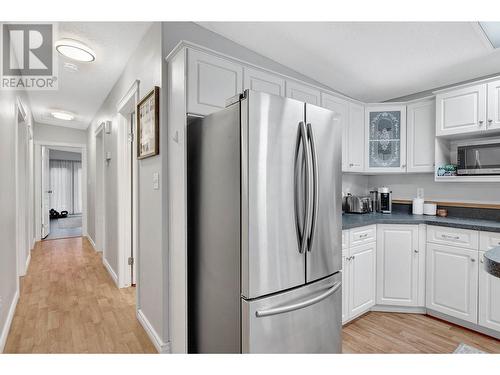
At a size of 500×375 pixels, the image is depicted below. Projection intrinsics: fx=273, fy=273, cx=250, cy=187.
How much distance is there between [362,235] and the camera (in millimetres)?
2467

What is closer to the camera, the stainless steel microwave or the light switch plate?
the light switch plate

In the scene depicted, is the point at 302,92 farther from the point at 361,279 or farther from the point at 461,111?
the point at 361,279

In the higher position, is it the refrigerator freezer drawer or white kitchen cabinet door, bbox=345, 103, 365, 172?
white kitchen cabinet door, bbox=345, 103, 365, 172

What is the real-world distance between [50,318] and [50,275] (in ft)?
4.59

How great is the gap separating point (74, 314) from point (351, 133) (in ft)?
11.1

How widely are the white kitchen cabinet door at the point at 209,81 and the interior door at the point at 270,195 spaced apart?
522 mm

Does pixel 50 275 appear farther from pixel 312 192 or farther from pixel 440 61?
pixel 440 61

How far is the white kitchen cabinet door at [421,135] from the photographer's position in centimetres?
288

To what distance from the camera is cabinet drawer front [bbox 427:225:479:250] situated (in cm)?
226

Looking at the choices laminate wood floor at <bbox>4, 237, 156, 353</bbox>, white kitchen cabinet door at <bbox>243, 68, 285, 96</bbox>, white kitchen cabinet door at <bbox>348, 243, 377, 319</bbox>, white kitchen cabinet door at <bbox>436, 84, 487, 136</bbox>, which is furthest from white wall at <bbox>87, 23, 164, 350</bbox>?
white kitchen cabinet door at <bbox>436, 84, 487, 136</bbox>

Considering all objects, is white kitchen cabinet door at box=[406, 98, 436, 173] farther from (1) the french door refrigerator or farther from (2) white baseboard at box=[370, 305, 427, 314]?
(1) the french door refrigerator
